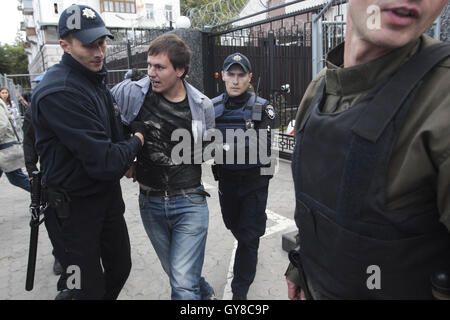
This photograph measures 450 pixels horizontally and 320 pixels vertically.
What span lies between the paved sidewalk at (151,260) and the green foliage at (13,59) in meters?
57.8

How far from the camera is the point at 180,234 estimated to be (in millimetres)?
2230

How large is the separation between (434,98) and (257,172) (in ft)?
6.22

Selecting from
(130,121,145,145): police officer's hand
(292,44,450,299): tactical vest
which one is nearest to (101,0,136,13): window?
(130,121,145,145): police officer's hand

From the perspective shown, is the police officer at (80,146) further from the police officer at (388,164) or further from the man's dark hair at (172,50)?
the police officer at (388,164)

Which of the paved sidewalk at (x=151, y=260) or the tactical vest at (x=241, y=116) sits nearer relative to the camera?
the tactical vest at (x=241, y=116)

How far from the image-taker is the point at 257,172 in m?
2.71

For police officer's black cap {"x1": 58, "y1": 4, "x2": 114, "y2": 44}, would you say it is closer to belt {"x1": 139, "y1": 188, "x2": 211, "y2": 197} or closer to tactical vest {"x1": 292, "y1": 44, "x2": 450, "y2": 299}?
belt {"x1": 139, "y1": 188, "x2": 211, "y2": 197}

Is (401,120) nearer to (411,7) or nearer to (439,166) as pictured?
(439,166)

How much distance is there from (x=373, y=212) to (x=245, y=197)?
1809mm

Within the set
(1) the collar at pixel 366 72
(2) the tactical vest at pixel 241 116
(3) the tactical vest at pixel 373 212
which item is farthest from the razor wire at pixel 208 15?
(3) the tactical vest at pixel 373 212

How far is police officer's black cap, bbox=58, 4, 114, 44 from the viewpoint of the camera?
192cm

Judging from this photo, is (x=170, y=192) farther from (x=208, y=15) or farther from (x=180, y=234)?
(x=208, y=15)

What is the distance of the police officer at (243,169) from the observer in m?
2.69

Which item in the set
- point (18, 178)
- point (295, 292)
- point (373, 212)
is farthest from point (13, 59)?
point (373, 212)
